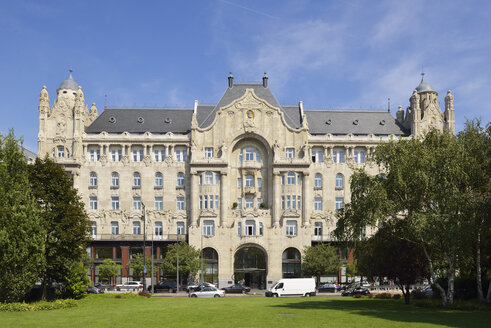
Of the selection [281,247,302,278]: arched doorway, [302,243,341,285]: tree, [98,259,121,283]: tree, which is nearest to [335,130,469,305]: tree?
[302,243,341,285]: tree

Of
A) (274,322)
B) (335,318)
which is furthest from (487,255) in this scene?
(274,322)

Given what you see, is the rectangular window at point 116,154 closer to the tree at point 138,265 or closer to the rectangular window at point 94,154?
the rectangular window at point 94,154

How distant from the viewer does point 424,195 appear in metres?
43.9

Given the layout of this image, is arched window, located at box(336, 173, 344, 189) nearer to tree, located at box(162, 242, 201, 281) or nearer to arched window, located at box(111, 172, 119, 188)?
tree, located at box(162, 242, 201, 281)

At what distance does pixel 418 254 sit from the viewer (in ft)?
159

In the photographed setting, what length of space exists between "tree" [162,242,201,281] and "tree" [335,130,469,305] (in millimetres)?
40449

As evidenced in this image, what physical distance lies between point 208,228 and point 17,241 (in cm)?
4811

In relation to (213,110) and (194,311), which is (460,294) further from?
(213,110)

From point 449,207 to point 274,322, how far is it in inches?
703

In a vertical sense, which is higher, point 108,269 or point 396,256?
point 396,256

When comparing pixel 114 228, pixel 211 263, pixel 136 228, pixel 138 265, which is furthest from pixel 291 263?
pixel 114 228

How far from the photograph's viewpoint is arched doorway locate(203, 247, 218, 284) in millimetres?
89125

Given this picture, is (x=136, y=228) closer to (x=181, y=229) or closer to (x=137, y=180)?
(x=181, y=229)

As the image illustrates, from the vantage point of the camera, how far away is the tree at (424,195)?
138ft
